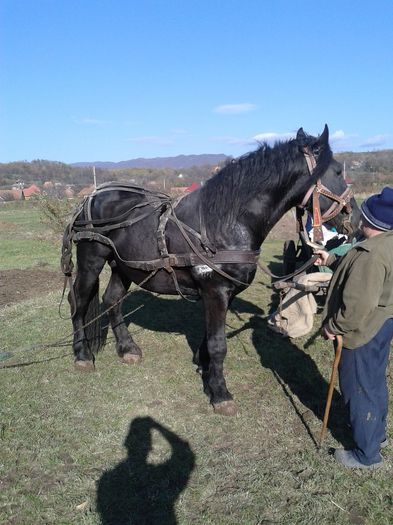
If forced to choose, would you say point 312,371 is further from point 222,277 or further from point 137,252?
point 137,252

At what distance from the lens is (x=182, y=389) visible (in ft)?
14.3

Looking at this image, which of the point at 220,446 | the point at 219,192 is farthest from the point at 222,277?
the point at 220,446

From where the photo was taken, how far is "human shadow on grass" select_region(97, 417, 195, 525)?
272 centimetres

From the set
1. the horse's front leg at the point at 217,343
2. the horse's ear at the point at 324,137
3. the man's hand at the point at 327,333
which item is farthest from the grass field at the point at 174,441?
the horse's ear at the point at 324,137

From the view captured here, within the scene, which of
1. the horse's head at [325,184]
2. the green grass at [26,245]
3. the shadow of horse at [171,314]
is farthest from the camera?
the green grass at [26,245]

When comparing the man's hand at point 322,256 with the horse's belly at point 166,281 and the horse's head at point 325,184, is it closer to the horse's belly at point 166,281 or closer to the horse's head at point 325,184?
the horse's head at point 325,184

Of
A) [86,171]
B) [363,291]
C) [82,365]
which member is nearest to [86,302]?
[82,365]

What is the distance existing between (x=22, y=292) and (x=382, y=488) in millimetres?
7588

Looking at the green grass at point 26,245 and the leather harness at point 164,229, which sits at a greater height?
the leather harness at point 164,229

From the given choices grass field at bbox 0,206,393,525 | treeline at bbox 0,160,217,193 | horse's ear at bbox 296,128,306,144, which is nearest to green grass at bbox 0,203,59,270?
grass field at bbox 0,206,393,525

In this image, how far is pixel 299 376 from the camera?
454 centimetres

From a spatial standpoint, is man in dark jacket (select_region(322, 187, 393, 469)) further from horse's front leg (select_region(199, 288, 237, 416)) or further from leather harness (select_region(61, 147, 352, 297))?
horse's front leg (select_region(199, 288, 237, 416))

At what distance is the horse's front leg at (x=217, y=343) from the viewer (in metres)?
3.77

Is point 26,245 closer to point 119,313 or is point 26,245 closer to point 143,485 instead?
point 119,313
